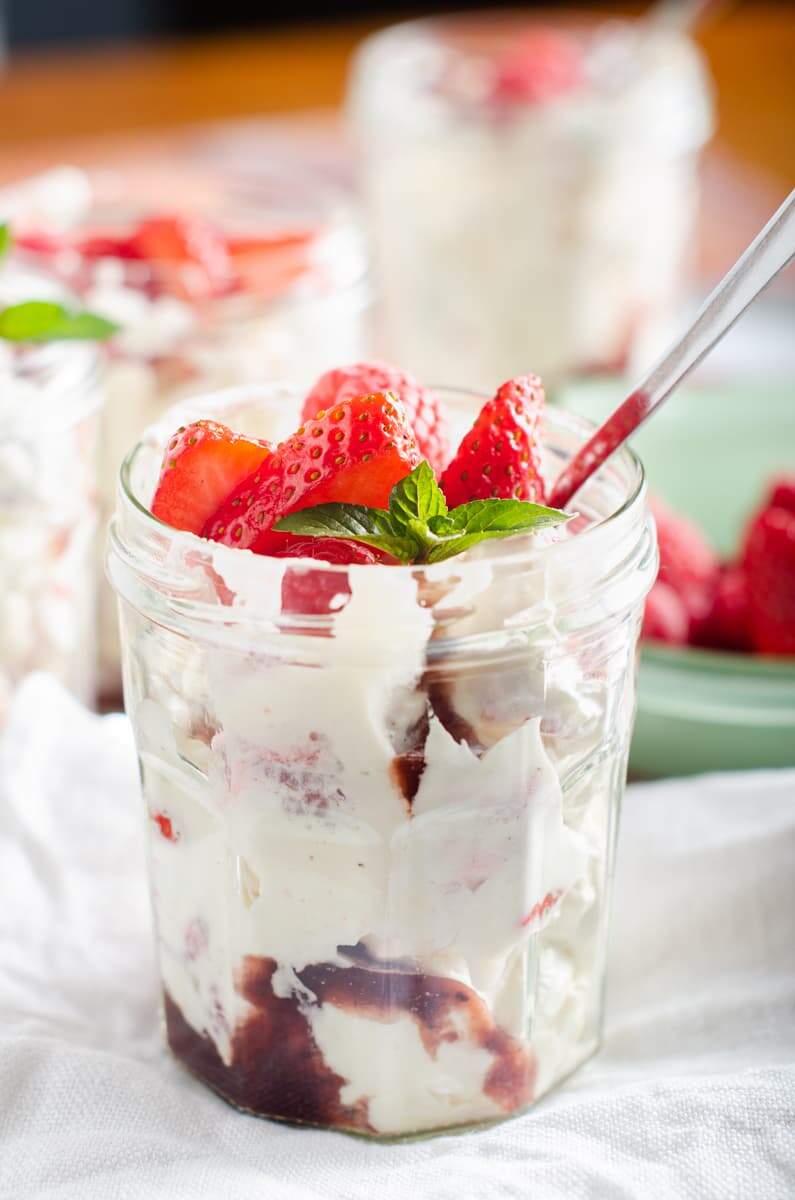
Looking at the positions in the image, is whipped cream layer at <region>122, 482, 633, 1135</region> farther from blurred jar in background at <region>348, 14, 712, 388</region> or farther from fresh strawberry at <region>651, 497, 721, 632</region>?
blurred jar in background at <region>348, 14, 712, 388</region>

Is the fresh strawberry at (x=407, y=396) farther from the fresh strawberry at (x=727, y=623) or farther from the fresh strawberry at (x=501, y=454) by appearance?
the fresh strawberry at (x=727, y=623)

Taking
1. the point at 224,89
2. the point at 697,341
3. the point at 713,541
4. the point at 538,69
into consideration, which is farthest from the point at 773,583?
the point at 224,89

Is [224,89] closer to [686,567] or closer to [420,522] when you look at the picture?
[686,567]

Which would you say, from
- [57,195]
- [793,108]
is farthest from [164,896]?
[793,108]

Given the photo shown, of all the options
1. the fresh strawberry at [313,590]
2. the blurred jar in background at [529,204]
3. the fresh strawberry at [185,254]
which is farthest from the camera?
the blurred jar in background at [529,204]

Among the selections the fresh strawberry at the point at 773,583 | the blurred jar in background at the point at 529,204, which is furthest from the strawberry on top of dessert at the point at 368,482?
the blurred jar in background at the point at 529,204

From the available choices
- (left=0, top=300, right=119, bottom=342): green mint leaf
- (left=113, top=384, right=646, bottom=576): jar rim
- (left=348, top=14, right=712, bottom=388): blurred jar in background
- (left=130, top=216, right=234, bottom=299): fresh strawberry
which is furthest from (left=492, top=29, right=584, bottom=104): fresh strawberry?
(left=113, top=384, right=646, bottom=576): jar rim
